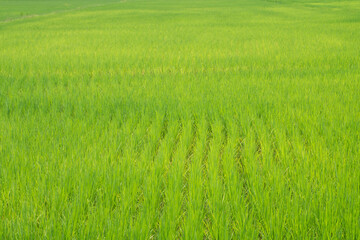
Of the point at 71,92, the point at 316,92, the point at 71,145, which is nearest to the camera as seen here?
the point at 71,145

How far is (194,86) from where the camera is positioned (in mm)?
3588

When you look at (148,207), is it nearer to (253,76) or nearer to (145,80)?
(145,80)

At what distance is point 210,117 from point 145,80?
4.58 ft

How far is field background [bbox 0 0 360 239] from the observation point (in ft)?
4.39

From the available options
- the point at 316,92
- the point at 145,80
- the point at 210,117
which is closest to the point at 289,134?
the point at 210,117

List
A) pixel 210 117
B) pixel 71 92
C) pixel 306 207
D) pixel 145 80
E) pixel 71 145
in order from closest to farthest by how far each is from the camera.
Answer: pixel 306 207 < pixel 71 145 < pixel 210 117 < pixel 71 92 < pixel 145 80

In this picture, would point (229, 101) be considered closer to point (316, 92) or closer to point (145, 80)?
point (316, 92)

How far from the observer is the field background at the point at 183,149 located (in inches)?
52.7

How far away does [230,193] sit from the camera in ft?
5.00

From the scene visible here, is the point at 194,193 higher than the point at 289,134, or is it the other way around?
the point at 194,193

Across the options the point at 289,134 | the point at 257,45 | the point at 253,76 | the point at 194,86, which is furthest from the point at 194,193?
the point at 257,45

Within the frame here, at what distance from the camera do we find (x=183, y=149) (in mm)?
2143

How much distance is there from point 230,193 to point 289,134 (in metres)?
1.15

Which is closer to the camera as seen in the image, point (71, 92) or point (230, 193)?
point (230, 193)
